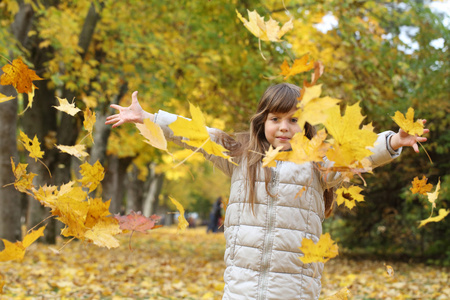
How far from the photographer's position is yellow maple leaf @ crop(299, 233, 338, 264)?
5.34 feet

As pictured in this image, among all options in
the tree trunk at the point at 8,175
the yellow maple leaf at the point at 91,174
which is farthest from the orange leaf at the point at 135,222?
the tree trunk at the point at 8,175

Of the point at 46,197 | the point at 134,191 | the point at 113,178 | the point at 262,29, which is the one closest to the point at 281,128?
the point at 262,29

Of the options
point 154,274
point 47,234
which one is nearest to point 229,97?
point 154,274

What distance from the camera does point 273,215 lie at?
6.96 feet

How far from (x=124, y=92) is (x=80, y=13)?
6.72ft

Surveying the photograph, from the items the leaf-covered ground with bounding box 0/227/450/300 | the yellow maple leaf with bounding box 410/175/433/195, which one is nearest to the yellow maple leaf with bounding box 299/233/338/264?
the yellow maple leaf with bounding box 410/175/433/195

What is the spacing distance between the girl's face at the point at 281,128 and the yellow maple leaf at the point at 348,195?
1.01ft

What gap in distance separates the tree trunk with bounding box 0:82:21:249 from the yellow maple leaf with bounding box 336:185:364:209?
580cm

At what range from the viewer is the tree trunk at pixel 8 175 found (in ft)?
22.9

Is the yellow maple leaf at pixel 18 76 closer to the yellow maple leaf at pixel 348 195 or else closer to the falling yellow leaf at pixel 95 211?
the falling yellow leaf at pixel 95 211

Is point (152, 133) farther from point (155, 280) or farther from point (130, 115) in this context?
point (155, 280)

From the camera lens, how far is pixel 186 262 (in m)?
8.95

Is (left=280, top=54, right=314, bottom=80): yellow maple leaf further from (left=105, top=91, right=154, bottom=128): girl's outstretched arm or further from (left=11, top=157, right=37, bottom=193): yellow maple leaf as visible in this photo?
(left=11, top=157, right=37, bottom=193): yellow maple leaf

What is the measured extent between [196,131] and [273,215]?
0.63 metres
